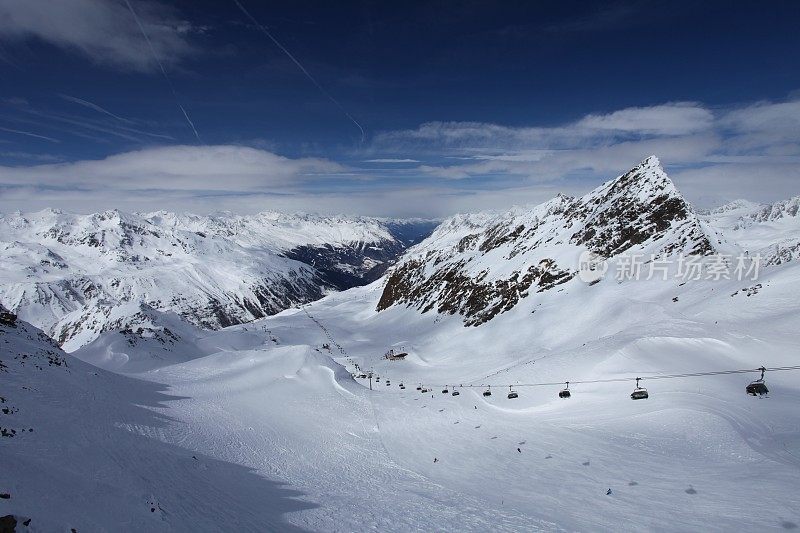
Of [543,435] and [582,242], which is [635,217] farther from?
[543,435]

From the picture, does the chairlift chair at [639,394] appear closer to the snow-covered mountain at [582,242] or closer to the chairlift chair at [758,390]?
the chairlift chair at [758,390]

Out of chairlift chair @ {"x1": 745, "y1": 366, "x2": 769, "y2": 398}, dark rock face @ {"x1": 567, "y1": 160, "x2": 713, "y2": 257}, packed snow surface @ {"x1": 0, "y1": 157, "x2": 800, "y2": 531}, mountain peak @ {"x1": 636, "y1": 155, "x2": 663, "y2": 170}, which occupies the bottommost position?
packed snow surface @ {"x1": 0, "y1": 157, "x2": 800, "y2": 531}

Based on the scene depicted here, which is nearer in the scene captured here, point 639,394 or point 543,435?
point 543,435

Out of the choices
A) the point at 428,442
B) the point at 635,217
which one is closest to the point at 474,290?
the point at 635,217

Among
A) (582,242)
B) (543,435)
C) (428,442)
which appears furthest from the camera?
(582,242)

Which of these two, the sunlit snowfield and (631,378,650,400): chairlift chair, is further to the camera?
(631,378,650,400): chairlift chair

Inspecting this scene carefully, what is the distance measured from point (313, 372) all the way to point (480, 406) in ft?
65.9

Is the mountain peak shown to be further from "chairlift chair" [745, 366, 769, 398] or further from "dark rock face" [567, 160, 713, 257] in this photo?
"chairlift chair" [745, 366, 769, 398]

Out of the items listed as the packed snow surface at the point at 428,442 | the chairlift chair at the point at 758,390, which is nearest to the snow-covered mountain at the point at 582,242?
the packed snow surface at the point at 428,442

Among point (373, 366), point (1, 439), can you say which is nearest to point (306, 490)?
point (1, 439)

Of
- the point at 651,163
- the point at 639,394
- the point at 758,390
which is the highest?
the point at 651,163

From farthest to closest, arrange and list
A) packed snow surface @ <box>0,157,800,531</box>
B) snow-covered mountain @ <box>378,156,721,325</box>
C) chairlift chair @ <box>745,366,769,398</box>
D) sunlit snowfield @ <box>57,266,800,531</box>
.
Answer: snow-covered mountain @ <box>378,156,721,325</box> → chairlift chair @ <box>745,366,769,398</box> → sunlit snowfield @ <box>57,266,800,531</box> → packed snow surface @ <box>0,157,800,531</box>

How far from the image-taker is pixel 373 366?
92.9 m

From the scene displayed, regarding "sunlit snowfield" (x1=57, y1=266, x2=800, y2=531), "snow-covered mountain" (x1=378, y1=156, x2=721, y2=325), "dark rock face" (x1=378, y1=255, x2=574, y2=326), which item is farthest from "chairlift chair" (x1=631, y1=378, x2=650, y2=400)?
"dark rock face" (x1=378, y1=255, x2=574, y2=326)
